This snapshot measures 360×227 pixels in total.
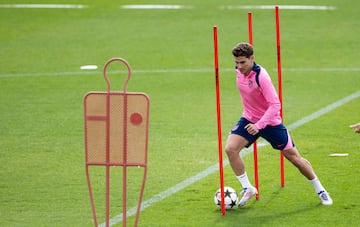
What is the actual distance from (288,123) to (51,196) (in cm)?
573

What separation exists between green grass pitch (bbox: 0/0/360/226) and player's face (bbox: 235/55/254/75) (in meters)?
1.84

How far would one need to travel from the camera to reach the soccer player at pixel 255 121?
12031mm

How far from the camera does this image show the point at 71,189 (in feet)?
44.9

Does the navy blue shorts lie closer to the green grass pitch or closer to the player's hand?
the player's hand

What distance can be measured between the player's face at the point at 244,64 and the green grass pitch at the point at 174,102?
6.03ft

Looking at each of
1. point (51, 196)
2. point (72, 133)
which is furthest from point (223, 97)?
point (51, 196)

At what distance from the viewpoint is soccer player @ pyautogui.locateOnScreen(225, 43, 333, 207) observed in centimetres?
1203

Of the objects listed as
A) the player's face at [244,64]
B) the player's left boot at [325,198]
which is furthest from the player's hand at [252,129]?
the player's left boot at [325,198]

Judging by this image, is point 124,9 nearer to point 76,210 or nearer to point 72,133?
point 72,133

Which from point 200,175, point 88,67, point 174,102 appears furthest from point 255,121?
point 88,67

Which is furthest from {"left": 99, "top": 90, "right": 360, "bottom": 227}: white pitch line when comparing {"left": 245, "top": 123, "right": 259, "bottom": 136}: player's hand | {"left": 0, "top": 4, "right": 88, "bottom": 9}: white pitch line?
{"left": 0, "top": 4, "right": 88, "bottom": 9}: white pitch line

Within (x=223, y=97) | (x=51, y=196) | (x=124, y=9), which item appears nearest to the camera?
(x=51, y=196)

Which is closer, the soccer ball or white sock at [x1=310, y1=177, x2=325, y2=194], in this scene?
the soccer ball

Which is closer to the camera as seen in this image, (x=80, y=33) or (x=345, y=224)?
(x=345, y=224)
